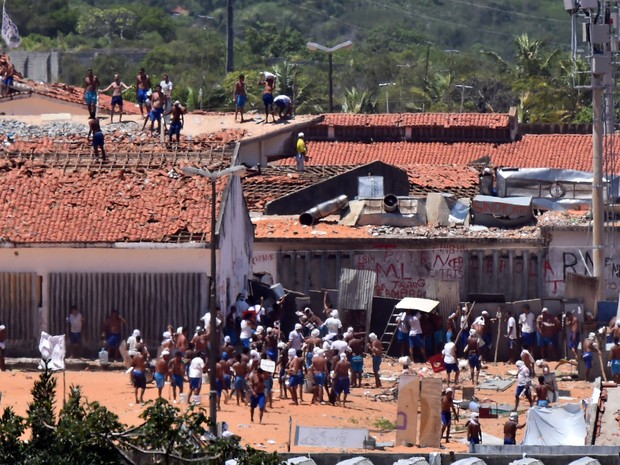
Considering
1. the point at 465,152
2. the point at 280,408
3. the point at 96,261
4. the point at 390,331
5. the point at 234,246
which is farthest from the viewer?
the point at 465,152

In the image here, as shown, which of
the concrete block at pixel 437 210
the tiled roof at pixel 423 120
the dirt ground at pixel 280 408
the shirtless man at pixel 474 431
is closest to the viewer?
the shirtless man at pixel 474 431

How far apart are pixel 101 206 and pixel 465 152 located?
23.0 m

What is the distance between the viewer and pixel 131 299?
4878 cm

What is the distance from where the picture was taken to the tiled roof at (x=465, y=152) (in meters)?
69.6

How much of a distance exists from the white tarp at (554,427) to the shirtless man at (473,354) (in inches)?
344

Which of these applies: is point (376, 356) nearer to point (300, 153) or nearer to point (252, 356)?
point (252, 356)

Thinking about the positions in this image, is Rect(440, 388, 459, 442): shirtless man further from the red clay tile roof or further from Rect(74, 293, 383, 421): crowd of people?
the red clay tile roof

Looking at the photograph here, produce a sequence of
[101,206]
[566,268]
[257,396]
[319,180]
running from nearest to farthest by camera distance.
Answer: [257,396]
[101,206]
[566,268]
[319,180]

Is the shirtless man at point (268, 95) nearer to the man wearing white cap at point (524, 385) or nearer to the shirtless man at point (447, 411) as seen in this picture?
the man wearing white cap at point (524, 385)

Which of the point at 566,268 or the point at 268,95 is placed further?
the point at 268,95

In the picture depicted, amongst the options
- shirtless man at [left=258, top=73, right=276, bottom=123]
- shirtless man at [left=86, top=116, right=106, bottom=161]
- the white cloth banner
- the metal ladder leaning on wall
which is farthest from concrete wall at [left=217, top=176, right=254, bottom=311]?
shirtless man at [left=258, top=73, right=276, bottom=123]

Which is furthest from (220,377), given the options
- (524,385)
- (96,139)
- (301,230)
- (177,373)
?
(301,230)

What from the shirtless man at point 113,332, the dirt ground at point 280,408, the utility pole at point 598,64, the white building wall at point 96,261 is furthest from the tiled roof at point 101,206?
the utility pole at point 598,64

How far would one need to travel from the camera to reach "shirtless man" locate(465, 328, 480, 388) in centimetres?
4866
